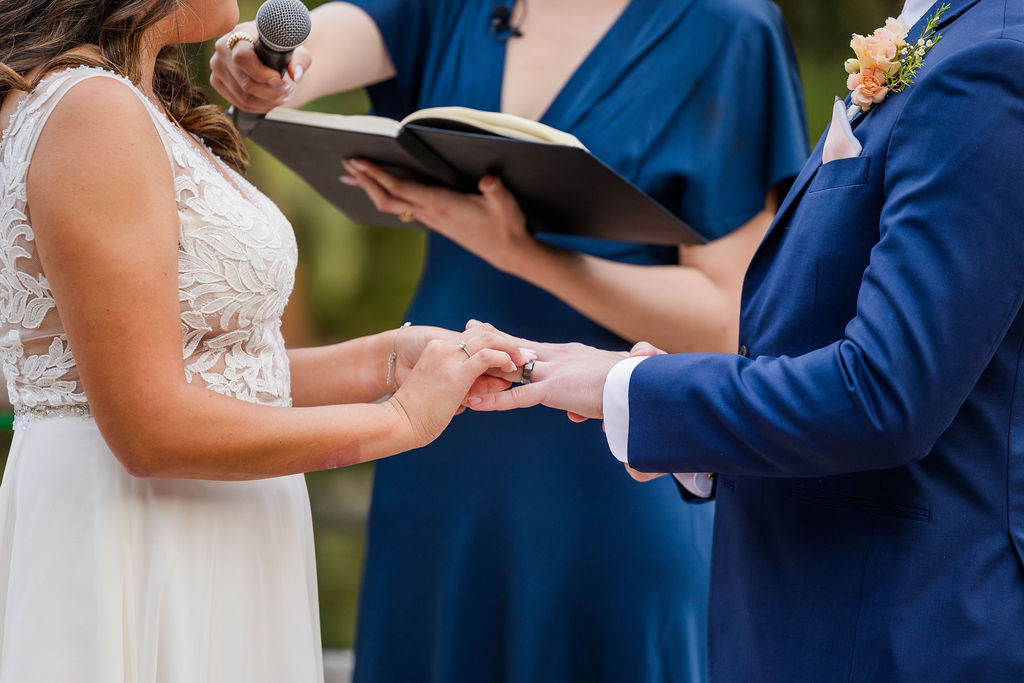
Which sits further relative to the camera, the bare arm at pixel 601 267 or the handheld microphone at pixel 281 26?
the bare arm at pixel 601 267

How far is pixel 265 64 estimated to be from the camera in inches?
79.4

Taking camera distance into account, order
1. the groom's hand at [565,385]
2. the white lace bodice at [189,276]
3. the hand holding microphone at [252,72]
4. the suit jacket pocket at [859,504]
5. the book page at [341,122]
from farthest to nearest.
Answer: the hand holding microphone at [252,72] < the book page at [341,122] < the groom's hand at [565,385] < the white lace bodice at [189,276] < the suit jacket pocket at [859,504]

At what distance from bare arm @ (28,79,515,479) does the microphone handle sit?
0.58m

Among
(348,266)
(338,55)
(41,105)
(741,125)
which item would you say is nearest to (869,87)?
(741,125)

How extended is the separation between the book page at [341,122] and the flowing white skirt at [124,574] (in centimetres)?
68

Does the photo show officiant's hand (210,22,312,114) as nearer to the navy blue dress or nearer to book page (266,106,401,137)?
book page (266,106,401,137)

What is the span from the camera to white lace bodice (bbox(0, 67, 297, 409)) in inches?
56.7

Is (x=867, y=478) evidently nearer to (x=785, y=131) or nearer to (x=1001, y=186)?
(x=1001, y=186)

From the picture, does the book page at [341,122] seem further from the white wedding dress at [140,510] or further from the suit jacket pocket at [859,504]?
the suit jacket pocket at [859,504]

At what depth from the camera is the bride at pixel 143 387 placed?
1368mm

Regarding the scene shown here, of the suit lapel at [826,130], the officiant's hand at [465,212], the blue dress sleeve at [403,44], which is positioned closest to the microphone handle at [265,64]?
the officiant's hand at [465,212]

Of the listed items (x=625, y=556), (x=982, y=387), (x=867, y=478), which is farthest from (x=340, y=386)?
(x=982, y=387)

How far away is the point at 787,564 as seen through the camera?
147 centimetres

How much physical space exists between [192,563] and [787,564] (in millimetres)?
858
